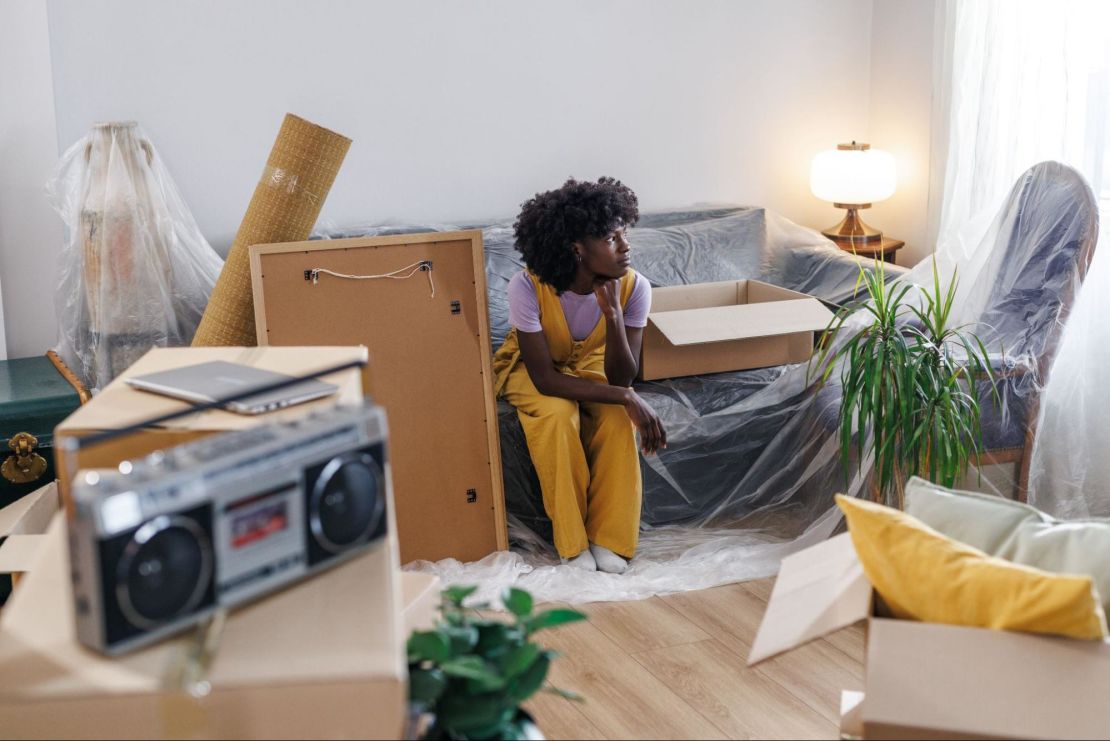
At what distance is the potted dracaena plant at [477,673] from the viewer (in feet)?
4.55

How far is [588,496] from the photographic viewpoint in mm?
2883

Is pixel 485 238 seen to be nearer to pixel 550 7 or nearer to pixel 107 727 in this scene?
pixel 550 7

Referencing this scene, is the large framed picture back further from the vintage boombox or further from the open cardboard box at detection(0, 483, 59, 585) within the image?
the vintage boombox

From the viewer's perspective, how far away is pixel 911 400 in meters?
2.58

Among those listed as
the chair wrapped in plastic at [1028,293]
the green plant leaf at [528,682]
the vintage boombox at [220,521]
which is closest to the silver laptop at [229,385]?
the vintage boombox at [220,521]

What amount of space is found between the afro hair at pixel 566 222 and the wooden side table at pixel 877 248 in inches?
60.1

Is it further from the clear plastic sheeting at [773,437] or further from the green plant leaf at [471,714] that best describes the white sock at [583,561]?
the green plant leaf at [471,714]

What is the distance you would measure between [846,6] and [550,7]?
118cm

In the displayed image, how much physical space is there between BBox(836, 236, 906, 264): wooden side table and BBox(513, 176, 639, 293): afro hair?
5.01 ft

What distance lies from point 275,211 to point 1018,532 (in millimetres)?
1889

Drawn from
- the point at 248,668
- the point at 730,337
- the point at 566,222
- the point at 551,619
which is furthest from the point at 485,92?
the point at 248,668

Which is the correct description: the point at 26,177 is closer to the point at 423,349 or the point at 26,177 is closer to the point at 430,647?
the point at 423,349

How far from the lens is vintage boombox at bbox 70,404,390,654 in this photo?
3.35 feet

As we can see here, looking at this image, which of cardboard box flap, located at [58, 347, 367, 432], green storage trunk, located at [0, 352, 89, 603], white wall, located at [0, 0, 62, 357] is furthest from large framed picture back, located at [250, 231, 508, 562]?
cardboard box flap, located at [58, 347, 367, 432]
